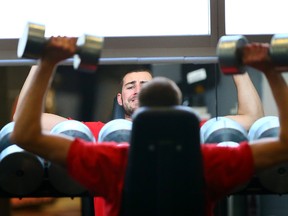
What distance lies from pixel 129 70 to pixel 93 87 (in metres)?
→ 0.21

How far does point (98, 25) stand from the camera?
3629 millimetres

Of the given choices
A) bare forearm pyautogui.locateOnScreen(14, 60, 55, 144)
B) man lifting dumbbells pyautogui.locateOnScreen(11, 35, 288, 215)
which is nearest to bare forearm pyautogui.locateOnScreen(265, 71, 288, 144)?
man lifting dumbbells pyautogui.locateOnScreen(11, 35, 288, 215)

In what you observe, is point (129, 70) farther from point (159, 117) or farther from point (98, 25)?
point (159, 117)

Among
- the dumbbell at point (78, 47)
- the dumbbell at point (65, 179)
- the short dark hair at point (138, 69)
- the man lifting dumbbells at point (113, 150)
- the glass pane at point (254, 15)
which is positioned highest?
the glass pane at point (254, 15)

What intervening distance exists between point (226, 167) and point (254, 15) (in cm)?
212

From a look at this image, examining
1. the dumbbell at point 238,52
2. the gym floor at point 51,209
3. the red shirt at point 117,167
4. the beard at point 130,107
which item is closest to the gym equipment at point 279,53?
the dumbbell at point 238,52

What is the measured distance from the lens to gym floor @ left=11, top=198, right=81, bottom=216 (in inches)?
124

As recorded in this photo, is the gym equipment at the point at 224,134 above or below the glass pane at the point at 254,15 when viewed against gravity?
below

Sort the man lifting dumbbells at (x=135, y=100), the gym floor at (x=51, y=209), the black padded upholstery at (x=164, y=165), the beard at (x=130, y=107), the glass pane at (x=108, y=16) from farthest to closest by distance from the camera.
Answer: the glass pane at (x=108, y=16) < the gym floor at (x=51, y=209) < the beard at (x=130, y=107) < the man lifting dumbbells at (x=135, y=100) < the black padded upholstery at (x=164, y=165)

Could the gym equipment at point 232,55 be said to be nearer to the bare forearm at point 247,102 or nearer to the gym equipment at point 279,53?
the gym equipment at point 279,53

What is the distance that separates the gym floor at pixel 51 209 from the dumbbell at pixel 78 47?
1467mm

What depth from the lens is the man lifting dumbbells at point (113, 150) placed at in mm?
1681

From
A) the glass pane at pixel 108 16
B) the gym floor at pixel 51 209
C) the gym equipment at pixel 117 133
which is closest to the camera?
the gym equipment at pixel 117 133

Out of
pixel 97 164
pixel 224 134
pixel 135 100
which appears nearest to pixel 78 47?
pixel 97 164
